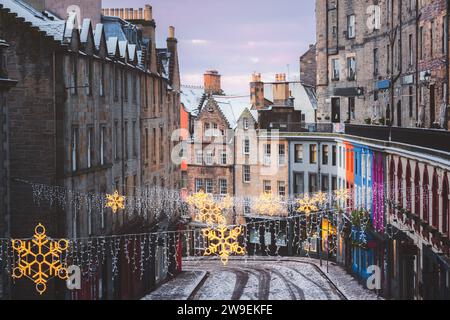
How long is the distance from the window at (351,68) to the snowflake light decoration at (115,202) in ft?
62.9

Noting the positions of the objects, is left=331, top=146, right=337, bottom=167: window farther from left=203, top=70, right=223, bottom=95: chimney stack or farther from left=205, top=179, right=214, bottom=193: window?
left=203, top=70, right=223, bottom=95: chimney stack

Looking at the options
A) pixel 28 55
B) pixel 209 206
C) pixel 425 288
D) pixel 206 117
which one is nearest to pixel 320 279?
pixel 209 206

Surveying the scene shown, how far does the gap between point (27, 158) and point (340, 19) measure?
2527 cm

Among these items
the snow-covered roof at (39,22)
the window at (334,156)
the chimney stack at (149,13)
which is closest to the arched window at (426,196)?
the snow-covered roof at (39,22)

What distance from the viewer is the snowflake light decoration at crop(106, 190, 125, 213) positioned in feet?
96.0

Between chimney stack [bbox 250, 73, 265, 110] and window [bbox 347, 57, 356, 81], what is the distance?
6.61 metres

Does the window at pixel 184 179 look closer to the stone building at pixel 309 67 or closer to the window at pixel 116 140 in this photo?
the stone building at pixel 309 67

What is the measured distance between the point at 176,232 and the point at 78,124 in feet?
42.9

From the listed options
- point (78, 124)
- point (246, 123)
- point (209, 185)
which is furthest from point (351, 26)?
point (78, 124)

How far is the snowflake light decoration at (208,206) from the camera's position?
41787 mm

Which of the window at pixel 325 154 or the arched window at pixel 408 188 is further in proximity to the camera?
the window at pixel 325 154

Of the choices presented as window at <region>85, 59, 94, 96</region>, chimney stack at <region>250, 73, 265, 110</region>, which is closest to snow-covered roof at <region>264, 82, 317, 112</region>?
chimney stack at <region>250, 73, 265, 110</region>

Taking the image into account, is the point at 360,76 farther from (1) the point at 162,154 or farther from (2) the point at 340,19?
(1) the point at 162,154

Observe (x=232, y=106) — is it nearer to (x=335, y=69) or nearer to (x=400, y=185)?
(x=335, y=69)
